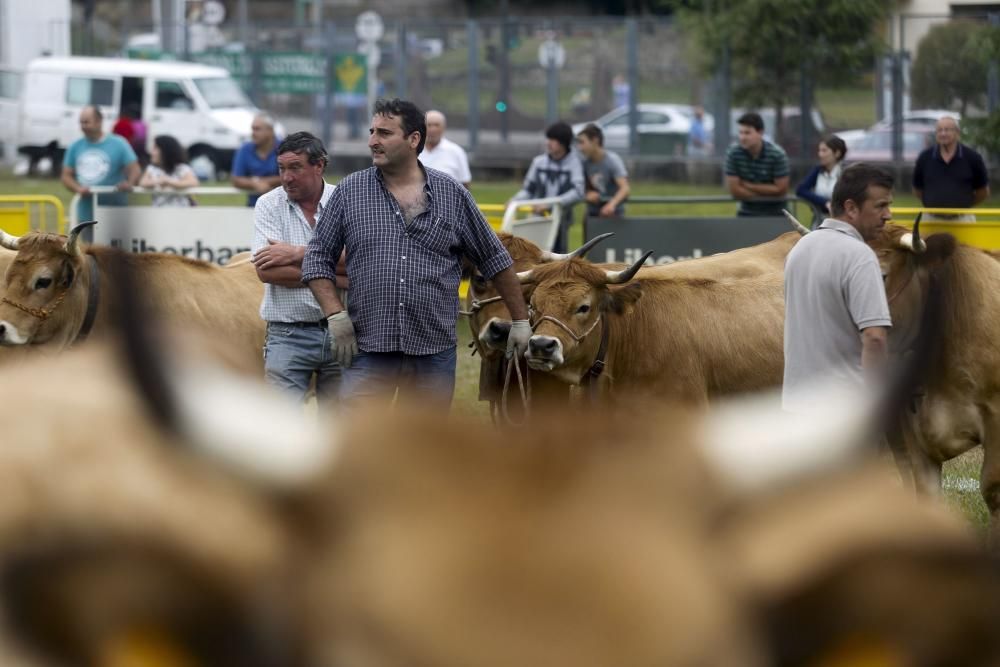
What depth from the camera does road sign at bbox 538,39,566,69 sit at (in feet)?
106

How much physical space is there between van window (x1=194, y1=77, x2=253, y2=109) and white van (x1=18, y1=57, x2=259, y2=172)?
22 mm

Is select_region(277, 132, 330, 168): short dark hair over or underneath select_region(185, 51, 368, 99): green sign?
underneath

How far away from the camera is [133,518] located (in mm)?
894

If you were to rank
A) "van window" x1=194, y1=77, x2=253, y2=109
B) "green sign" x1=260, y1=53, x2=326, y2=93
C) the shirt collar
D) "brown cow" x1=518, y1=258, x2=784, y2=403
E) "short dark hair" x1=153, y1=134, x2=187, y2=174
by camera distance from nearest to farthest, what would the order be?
1. the shirt collar
2. "brown cow" x1=518, y1=258, x2=784, y2=403
3. "short dark hair" x1=153, y1=134, x2=187, y2=174
4. "van window" x1=194, y1=77, x2=253, y2=109
5. "green sign" x1=260, y1=53, x2=326, y2=93

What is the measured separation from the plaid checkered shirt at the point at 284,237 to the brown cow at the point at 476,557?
20.0ft

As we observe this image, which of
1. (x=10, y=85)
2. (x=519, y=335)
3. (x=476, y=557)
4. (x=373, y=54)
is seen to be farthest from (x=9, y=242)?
(x=10, y=85)

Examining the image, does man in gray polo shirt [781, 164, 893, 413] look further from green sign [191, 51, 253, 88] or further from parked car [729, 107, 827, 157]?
→ green sign [191, 51, 253, 88]

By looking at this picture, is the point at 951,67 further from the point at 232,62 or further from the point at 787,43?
the point at 232,62

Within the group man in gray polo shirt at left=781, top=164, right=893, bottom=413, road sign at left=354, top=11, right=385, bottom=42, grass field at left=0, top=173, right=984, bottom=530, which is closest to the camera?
grass field at left=0, top=173, right=984, bottom=530

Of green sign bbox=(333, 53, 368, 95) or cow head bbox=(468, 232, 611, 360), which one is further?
green sign bbox=(333, 53, 368, 95)

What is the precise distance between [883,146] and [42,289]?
76.4 ft

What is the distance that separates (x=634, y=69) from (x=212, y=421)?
32.1 meters

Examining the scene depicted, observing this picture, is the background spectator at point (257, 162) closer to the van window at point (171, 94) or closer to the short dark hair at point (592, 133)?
the short dark hair at point (592, 133)

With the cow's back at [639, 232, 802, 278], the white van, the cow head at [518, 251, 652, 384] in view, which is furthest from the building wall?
the cow head at [518, 251, 652, 384]
